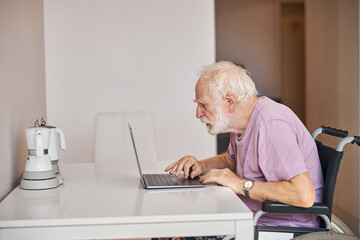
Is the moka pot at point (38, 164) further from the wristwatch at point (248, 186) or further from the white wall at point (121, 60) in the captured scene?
the white wall at point (121, 60)

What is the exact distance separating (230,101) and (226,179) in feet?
1.07

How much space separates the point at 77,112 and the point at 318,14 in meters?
2.44

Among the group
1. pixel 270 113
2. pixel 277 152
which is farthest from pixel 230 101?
pixel 277 152

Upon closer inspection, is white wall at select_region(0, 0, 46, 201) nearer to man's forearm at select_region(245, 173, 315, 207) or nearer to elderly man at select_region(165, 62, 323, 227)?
elderly man at select_region(165, 62, 323, 227)

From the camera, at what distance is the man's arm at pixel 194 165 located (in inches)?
80.4

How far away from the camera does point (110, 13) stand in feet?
11.7

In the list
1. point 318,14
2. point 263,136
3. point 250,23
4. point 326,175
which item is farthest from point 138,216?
point 250,23

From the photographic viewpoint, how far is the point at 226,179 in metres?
1.85

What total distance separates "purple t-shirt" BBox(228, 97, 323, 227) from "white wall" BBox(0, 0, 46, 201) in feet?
3.02

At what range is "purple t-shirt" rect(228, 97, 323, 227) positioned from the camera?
5.68 ft

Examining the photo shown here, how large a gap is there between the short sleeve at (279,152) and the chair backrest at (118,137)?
4.26ft

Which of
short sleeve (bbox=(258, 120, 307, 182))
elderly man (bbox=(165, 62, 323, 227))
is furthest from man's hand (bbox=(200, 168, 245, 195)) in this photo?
short sleeve (bbox=(258, 120, 307, 182))

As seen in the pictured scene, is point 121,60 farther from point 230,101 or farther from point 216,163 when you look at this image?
point 230,101

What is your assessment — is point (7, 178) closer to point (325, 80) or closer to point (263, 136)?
point (263, 136)
